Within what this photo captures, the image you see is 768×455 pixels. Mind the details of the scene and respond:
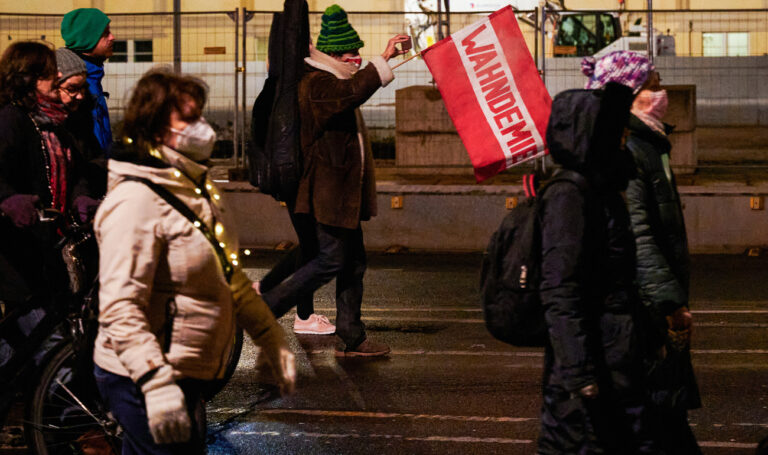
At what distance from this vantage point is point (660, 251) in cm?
419

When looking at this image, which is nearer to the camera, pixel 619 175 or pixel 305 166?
pixel 619 175

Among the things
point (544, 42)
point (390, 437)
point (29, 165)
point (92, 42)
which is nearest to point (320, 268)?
point (390, 437)

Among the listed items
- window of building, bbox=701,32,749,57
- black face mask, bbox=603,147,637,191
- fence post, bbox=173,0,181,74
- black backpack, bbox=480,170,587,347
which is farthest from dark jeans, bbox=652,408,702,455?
window of building, bbox=701,32,749,57

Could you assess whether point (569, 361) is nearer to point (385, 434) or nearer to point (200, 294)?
point (200, 294)

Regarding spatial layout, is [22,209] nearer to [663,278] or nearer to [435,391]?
[435,391]

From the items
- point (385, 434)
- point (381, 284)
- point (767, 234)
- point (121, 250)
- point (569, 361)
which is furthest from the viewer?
point (767, 234)

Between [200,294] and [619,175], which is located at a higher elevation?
[619,175]

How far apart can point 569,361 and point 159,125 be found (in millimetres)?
1454

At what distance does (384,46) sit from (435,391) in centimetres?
895

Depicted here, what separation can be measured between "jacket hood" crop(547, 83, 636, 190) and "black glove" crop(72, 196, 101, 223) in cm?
232

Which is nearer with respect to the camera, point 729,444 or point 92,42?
point 729,444

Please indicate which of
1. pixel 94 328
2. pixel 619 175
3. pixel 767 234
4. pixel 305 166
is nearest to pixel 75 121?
pixel 305 166

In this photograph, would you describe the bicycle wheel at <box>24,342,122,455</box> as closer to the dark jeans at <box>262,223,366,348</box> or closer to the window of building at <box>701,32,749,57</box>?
the dark jeans at <box>262,223,366,348</box>

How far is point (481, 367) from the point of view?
7.04 metres
